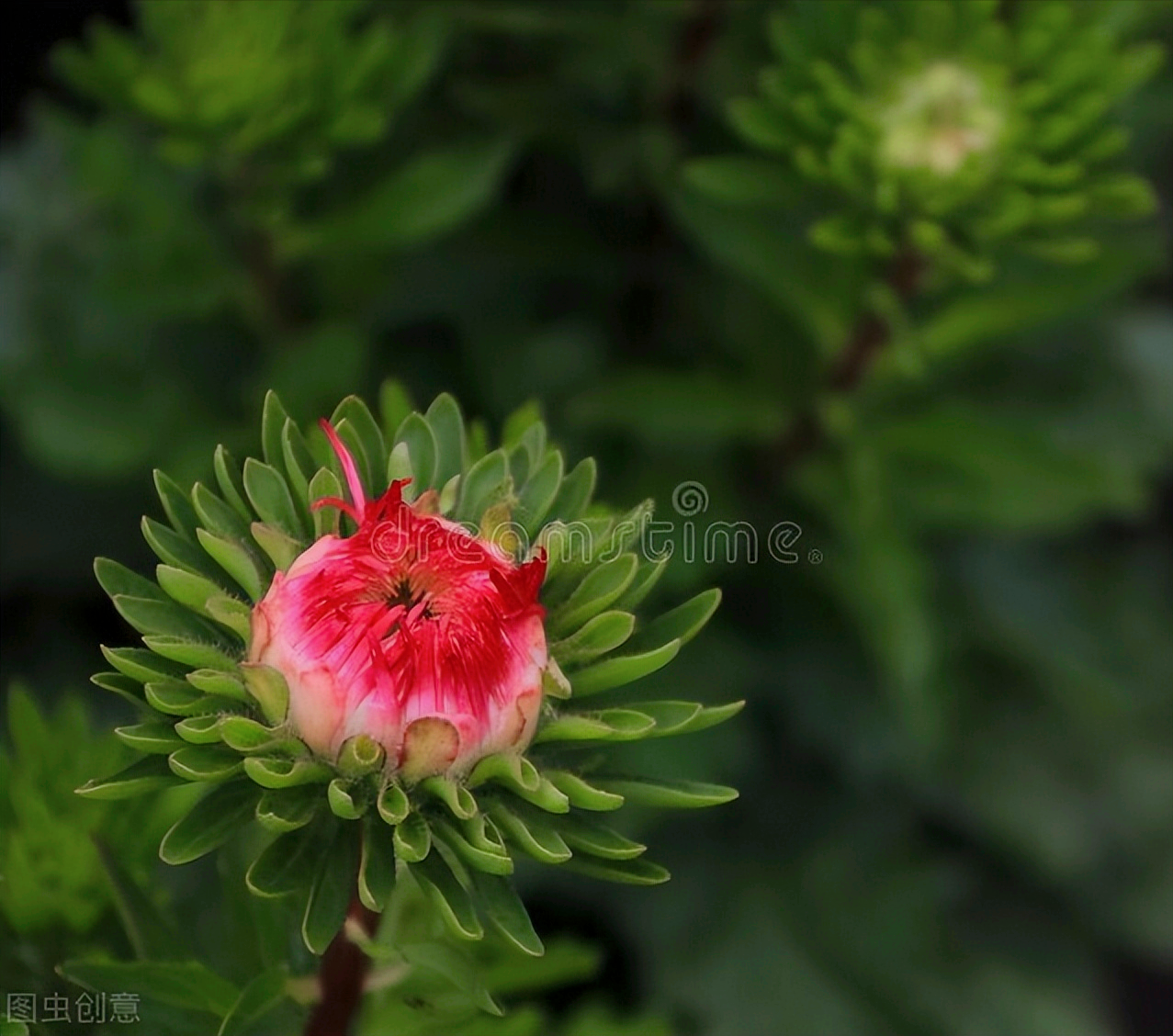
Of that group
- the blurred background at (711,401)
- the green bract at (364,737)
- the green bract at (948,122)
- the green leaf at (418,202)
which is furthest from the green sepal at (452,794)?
the green leaf at (418,202)

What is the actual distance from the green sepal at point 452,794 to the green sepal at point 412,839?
1 cm

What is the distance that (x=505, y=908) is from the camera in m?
0.54

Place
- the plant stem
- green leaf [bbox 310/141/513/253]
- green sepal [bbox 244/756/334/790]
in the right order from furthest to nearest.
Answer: green leaf [bbox 310/141/513/253] < the plant stem < green sepal [bbox 244/756/334/790]

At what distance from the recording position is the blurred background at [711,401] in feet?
3.51

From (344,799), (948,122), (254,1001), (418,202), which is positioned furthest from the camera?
(418,202)

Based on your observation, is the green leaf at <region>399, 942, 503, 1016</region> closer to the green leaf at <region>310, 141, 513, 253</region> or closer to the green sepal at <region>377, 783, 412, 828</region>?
the green sepal at <region>377, 783, 412, 828</region>

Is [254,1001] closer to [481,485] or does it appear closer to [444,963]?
[444,963]

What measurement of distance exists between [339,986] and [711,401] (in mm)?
625

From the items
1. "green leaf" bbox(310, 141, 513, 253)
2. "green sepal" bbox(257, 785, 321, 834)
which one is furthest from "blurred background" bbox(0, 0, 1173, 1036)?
"green sepal" bbox(257, 785, 321, 834)

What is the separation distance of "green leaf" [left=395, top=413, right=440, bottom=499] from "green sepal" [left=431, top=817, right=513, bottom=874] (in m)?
0.13

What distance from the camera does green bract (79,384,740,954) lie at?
52 cm

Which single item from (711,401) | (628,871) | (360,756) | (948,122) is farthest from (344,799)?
Result: (711,401)

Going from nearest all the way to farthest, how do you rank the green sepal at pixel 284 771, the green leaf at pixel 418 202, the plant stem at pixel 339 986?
the green sepal at pixel 284 771, the plant stem at pixel 339 986, the green leaf at pixel 418 202

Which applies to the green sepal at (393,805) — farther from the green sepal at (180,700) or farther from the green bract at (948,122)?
the green bract at (948,122)
